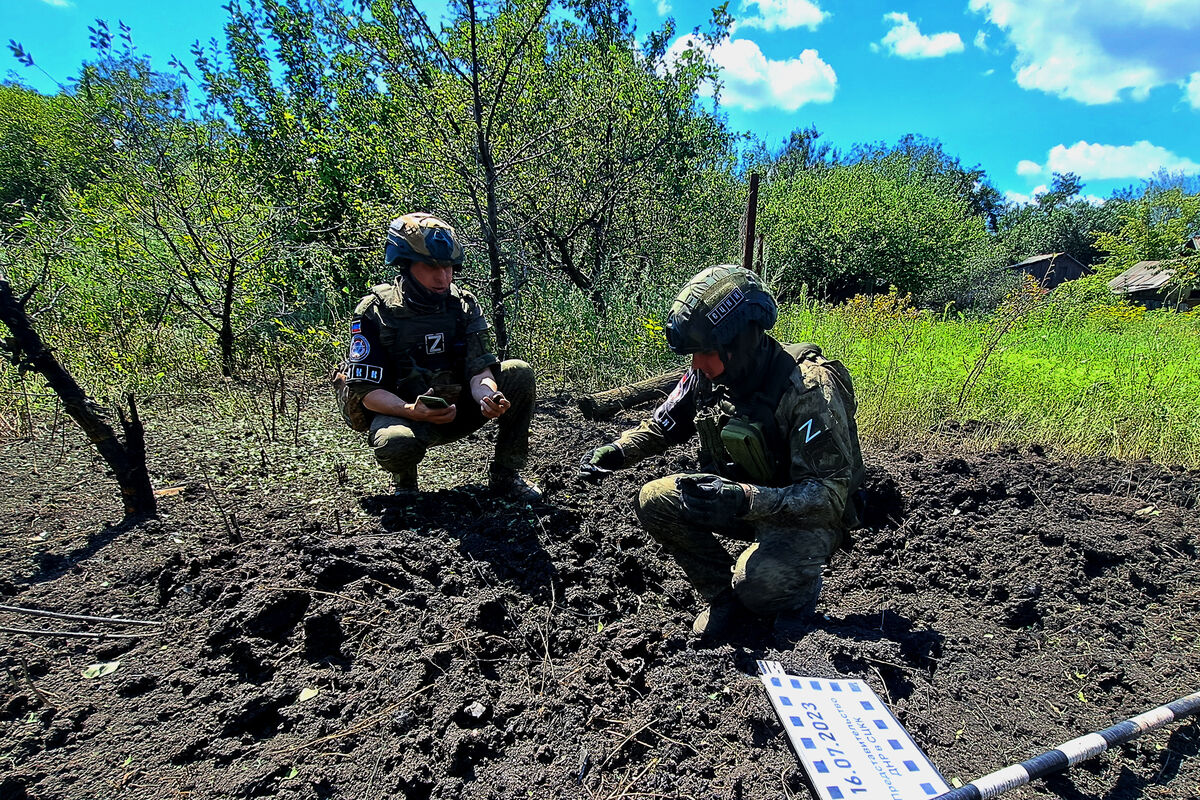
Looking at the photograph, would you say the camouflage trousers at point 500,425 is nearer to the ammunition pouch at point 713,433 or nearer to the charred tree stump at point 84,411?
the charred tree stump at point 84,411

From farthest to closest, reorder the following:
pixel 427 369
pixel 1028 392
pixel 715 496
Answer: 1. pixel 1028 392
2. pixel 427 369
3. pixel 715 496

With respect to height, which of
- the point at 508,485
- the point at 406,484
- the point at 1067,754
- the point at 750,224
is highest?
the point at 750,224

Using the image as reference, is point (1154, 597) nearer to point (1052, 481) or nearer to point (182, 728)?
point (1052, 481)

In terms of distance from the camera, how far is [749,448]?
207 centimetres

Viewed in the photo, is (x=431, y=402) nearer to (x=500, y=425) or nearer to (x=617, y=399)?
(x=500, y=425)

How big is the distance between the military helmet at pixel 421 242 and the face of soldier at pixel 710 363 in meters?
1.47

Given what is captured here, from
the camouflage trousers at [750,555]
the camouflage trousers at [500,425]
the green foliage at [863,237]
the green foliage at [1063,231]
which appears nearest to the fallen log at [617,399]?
the camouflage trousers at [500,425]

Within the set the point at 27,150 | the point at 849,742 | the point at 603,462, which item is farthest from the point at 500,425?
the point at 27,150

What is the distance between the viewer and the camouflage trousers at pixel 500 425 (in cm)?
299

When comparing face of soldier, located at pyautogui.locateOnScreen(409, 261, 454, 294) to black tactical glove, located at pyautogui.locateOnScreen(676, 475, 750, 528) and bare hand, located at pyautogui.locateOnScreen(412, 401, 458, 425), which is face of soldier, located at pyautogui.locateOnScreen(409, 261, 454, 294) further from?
black tactical glove, located at pyautogui.locateOnScreen(676, 475, 750, 528)

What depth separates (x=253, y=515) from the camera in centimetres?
284

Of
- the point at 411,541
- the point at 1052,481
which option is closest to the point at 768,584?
the point at 411,541

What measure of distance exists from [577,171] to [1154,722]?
5.99 metres

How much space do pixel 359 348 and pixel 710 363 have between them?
188 cm
